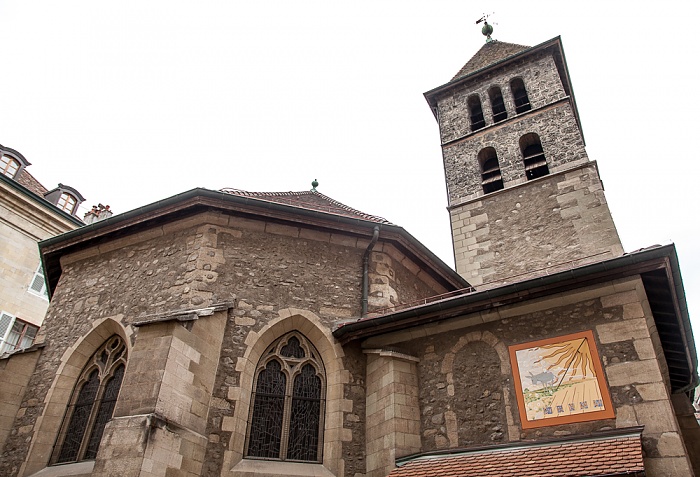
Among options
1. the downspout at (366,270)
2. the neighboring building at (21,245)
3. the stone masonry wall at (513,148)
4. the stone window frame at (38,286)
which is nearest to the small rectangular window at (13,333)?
the neighboring building at (21,245)

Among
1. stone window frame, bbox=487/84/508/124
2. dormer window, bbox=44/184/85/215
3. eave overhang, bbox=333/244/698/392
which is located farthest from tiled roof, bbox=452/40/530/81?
dormer window, bbox=44/184/85/215

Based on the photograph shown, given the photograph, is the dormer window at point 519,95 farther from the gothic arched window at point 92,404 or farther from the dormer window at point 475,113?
the gothic arched window at point 92,404

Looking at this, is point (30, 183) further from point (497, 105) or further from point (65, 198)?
point (497, 105)

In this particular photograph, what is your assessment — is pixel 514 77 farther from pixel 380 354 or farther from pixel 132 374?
pixel 132 374

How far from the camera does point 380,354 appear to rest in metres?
7.74

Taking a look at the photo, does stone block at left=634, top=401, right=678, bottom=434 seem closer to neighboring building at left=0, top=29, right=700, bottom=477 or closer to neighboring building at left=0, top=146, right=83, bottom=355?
neighboring building at left=0, top=29, right=700, bottom=477

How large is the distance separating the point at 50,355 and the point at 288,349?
160 inches

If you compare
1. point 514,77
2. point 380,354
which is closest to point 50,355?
point 380,354

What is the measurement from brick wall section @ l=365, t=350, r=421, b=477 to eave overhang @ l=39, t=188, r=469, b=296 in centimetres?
235

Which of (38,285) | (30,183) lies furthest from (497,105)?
(30,183)

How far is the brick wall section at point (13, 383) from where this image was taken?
8016 millimetres

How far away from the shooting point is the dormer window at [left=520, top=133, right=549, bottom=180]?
15.9 meters

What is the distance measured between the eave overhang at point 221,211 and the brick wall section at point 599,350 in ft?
6.99

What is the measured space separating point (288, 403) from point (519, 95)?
599 inches
